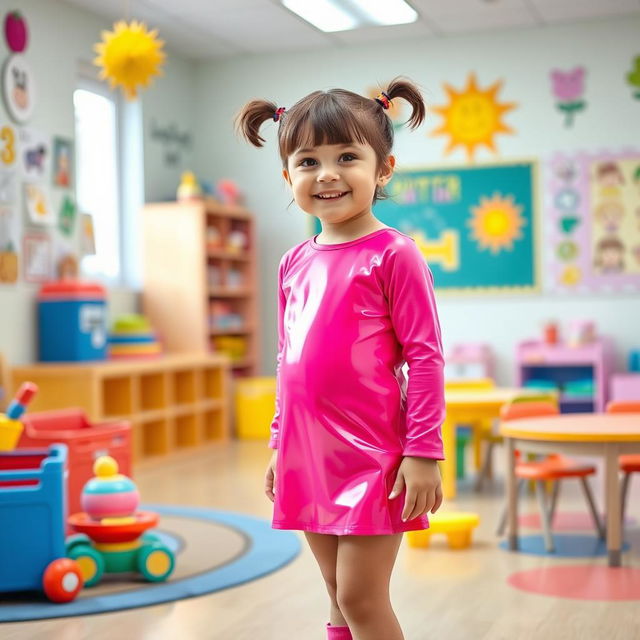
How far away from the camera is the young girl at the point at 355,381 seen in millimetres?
1664

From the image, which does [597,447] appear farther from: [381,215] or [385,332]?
[381,215]

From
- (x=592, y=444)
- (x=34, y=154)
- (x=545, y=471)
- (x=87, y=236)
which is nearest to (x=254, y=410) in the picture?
(x=87, y=236)

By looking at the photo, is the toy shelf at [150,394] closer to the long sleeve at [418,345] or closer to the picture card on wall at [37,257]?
the picture card on wall at [37,257]

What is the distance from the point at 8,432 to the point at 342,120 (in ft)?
7.37

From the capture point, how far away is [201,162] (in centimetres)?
816

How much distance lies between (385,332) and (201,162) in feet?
21.8

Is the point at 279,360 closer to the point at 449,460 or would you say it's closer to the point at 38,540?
the point at 38,540

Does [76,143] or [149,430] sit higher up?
[76,143]

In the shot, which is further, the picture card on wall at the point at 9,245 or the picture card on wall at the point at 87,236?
the picture card on wall at the point at 87,236

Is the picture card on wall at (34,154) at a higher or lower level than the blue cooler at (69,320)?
Result: higher

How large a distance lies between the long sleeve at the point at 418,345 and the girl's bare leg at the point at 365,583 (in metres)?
0.17

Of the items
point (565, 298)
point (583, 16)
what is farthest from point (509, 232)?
point (583, 16)

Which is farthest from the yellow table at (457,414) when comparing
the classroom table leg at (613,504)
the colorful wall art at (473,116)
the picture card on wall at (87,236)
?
the colorful wall art at (473,116)

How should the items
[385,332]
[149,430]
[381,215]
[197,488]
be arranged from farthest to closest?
[381,215], [149,430], [197,488], [385,332]
